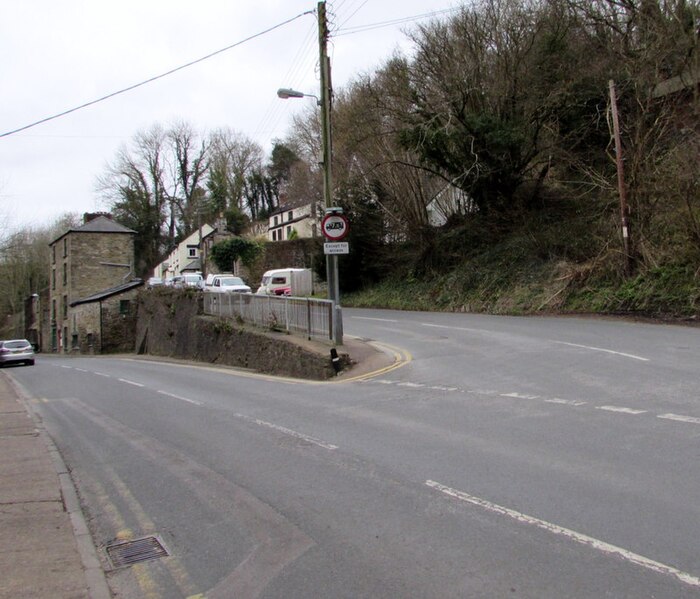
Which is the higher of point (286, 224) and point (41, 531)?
point (286, 224)

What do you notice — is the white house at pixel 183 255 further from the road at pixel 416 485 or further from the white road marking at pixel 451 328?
the road at pixel 416 485

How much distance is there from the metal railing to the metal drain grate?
11.5 metres

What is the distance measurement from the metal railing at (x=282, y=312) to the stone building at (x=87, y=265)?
93.7ft

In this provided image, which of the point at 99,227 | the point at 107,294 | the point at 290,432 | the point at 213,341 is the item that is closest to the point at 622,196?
the point at 213,341

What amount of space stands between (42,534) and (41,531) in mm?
84

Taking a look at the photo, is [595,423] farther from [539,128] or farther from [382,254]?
[382,254]

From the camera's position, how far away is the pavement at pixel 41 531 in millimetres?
3828

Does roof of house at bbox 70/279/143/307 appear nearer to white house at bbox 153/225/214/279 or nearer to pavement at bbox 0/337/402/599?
white house at bbox 153/225/214/279

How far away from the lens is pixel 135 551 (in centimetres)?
449

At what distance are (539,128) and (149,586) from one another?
27.7 m

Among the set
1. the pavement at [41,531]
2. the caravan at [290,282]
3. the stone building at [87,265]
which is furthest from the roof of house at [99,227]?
the pavement at [41,531]

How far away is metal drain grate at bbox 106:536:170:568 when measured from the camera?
4328 millimetres

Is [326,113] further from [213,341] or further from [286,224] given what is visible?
[286,224]

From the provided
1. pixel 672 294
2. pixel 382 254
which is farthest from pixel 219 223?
pixel 672 294
